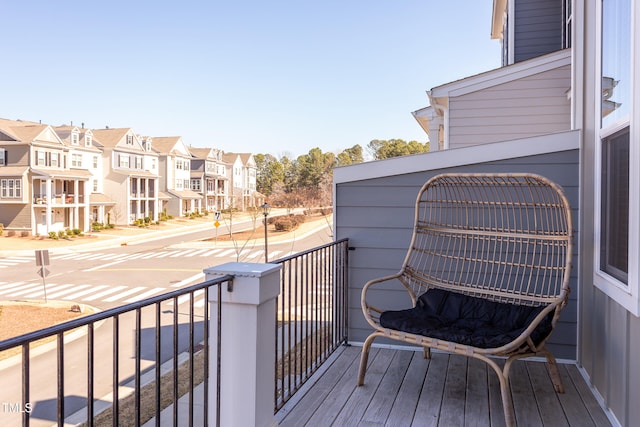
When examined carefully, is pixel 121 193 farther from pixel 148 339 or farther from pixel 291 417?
pixel 291 417

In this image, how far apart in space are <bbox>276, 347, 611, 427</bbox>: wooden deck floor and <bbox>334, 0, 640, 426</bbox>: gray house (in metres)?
0.19

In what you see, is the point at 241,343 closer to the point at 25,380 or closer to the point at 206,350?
the point at 206,350

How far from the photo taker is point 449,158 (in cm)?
337

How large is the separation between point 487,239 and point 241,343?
2023 millimetres

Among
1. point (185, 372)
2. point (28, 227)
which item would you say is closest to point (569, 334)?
point (185, 372)

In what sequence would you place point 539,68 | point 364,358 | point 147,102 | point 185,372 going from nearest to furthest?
point 364,358
point 539,68
point 185,372
point 147,102

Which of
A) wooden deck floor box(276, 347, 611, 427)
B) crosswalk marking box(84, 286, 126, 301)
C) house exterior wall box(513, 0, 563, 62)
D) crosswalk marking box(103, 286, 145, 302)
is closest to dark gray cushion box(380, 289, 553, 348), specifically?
wooden deck floor box(276, 347, 611, 427)

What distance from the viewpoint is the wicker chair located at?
311cm

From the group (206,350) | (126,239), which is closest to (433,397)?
(206,350)

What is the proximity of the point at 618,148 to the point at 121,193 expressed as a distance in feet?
110

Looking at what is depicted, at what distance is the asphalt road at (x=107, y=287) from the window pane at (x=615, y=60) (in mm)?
2178

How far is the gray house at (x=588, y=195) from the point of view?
2123 millimetres

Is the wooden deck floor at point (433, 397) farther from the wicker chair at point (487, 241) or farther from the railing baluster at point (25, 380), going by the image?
the railing baluster at point (25, 380)

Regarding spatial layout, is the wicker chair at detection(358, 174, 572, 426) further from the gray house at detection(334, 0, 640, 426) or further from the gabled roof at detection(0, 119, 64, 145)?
the gabled roof at detection(0, 119, 64, 145)
